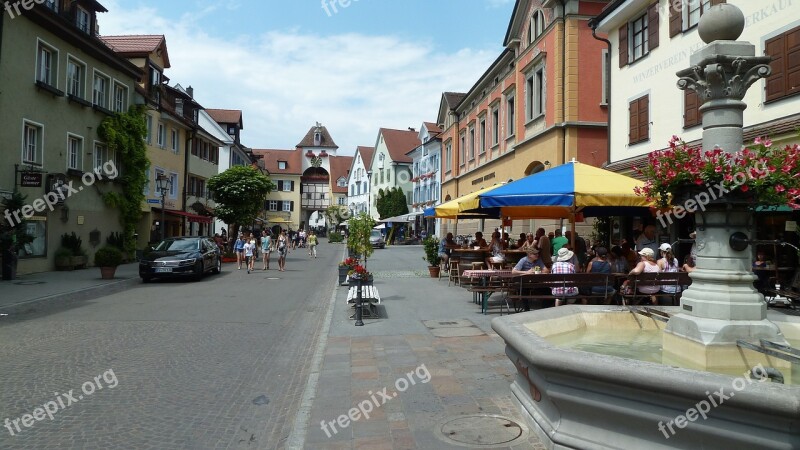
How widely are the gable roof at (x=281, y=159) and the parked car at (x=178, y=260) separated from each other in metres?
61.8

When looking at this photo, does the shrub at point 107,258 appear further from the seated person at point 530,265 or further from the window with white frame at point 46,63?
the seated person at point 530,265

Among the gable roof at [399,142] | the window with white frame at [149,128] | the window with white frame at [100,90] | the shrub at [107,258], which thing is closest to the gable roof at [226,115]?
the window with white frame at [149,128]

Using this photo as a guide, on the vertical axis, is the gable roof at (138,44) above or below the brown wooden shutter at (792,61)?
above

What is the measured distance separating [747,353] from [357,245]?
431 inches

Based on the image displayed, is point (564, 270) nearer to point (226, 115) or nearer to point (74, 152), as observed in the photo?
point (74, 152)

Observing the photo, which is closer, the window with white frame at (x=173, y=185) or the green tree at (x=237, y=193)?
the green tree at (x=237, y=193)

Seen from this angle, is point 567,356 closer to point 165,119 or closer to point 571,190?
point 571,190

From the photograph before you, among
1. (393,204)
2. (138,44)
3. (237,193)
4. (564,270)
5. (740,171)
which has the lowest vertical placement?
(564,270)

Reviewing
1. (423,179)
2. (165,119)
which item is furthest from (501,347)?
(423,179)

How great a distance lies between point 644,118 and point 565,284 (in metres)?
9.18

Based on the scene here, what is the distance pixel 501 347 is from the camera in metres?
7.73

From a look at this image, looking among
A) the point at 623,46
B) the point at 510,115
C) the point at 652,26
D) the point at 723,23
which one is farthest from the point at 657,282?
the point at 510,115

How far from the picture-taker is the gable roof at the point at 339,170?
93562 mm

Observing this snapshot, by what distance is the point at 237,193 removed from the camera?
30.5 meters
